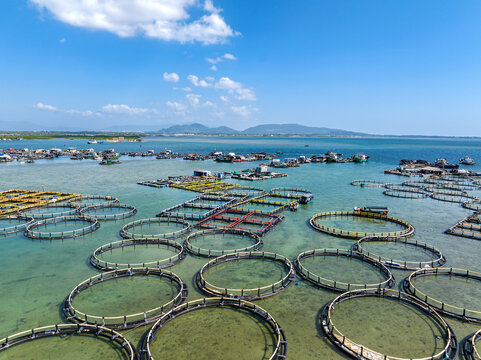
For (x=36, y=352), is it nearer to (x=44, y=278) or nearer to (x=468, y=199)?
(x=44, y=278)

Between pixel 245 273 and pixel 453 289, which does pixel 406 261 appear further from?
pixel 245 273

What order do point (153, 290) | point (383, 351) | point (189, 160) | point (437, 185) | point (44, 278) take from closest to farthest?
1. point (383, 351)
2. point (153, 290)
3. point (44, 278)
4. point (437, 185)
5. point (189, 160)

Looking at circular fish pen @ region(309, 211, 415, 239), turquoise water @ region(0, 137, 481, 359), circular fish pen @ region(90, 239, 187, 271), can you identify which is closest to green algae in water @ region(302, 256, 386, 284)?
turquoise water @ region(0, 137, 481, 359)

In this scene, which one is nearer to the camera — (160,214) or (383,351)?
(383,351)

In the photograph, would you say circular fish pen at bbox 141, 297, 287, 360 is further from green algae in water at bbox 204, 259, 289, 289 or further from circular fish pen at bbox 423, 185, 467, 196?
circular fish pen at bbox 423, 185, 467, 196

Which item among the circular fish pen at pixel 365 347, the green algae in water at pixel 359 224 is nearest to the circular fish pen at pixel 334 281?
the circular fish pen at pixel 365 347

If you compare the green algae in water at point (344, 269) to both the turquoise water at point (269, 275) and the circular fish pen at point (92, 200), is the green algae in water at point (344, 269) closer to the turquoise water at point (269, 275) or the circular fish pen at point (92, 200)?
the turquoise water at point (269, 275)

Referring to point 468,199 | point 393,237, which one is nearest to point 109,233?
point 393,237
